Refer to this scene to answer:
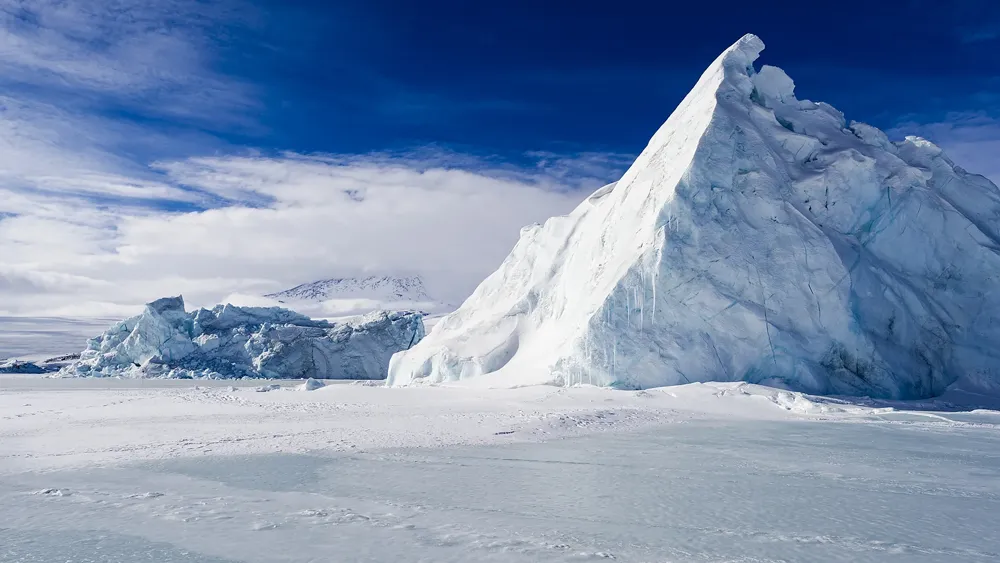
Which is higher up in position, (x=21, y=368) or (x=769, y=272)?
(x=769, y=272)

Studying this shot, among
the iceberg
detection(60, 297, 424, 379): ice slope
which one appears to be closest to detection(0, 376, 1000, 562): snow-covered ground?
detection(60, 297, 424, 379): ice slope

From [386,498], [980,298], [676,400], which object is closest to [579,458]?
[386,498]

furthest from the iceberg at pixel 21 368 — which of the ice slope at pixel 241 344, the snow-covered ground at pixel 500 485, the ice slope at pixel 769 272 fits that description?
the snow-covered ground at pixel 500 485

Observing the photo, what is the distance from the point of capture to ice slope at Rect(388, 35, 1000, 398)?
16.7 m

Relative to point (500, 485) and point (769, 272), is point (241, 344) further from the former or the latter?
point (500, 485)

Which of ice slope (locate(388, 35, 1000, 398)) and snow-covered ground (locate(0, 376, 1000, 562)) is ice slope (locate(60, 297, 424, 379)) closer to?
ice slope (locate(388, 35, 1000, 398))

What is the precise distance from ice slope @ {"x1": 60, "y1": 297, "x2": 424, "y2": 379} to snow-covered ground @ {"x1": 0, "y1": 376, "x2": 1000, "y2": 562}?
23961mm

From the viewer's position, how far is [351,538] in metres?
4.97

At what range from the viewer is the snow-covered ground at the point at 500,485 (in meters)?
4.87

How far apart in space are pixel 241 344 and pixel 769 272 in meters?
30.4

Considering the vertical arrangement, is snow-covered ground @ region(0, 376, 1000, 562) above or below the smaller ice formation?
above

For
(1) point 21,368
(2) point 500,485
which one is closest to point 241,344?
(1) point 21,368

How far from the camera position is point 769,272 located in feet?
56.4

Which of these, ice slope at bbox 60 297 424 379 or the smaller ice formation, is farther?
the smaller ice formation
